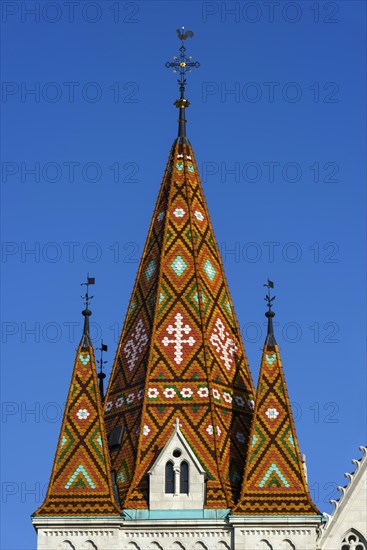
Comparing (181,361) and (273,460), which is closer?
(273,460)

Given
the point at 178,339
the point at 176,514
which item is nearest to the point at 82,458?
the point at 176,514

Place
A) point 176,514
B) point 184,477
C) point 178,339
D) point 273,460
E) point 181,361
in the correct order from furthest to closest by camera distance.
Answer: point 178,339
point 181,361
point 184,477
point 273,460
point 176,514

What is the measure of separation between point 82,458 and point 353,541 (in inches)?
202

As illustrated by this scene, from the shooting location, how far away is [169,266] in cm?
4450

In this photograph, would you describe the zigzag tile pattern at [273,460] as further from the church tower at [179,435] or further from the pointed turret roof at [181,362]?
the pointed turret roof at [181,362]

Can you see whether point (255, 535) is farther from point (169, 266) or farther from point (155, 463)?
point (169, 266)

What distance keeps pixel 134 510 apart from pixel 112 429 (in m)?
2.22

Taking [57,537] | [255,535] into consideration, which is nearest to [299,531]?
[255,535]

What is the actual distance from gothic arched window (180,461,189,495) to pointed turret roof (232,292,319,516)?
108 cm

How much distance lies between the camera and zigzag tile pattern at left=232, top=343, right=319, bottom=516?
4112cm

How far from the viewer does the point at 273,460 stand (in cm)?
4159

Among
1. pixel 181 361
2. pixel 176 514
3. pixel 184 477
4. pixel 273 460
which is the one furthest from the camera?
pixel 181 361

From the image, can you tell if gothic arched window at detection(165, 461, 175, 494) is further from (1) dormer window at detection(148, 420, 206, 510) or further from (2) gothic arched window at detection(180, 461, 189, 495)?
(2) gothic arched window at detection(180, 461, 189, 495)

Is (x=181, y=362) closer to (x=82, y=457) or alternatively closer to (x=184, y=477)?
(x=184, y=477)
